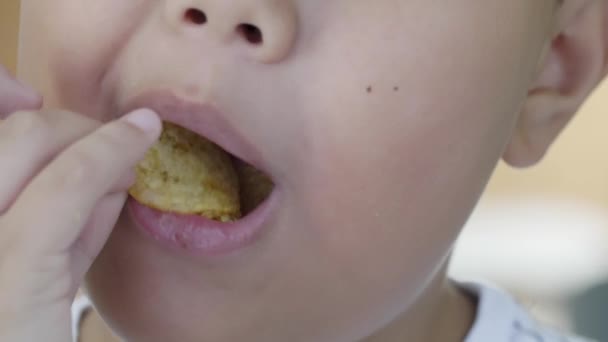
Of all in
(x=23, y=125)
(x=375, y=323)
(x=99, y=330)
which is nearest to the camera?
(x=23, y=125)

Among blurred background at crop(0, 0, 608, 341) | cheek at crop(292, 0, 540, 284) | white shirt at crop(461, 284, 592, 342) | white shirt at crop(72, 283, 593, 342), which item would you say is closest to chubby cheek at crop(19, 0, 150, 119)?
cheek at crop(292, 0, 540, 284)

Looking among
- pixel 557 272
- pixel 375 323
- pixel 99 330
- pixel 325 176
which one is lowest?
pixel 557 272

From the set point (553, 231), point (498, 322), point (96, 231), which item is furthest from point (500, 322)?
point (553, 231)

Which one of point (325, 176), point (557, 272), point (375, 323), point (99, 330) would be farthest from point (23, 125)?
point (557, 272)

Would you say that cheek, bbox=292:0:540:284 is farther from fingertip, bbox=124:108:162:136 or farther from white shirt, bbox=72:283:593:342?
white shirt, bbox=72:283:593:342

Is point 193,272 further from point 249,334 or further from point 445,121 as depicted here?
point 445,121

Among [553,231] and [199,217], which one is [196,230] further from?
[553,231]

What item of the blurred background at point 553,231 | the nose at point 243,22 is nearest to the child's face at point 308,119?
the nose at point 243,22
